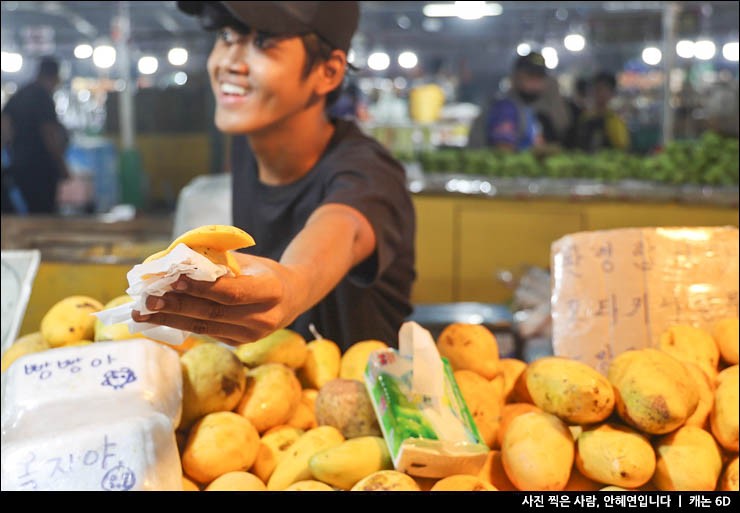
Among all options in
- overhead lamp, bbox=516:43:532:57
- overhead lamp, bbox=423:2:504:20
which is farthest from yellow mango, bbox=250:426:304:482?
overhead lamp, bbox=516:43:532:57

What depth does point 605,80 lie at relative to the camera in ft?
20.8

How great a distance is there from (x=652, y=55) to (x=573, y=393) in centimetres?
438

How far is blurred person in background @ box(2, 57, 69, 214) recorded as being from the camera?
2646 mm

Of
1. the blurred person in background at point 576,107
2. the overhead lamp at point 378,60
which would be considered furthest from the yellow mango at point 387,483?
the blurred person in background at point 576,107

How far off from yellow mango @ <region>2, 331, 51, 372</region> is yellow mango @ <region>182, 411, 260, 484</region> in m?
0.36

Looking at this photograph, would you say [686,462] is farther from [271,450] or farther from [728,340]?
[271,450]

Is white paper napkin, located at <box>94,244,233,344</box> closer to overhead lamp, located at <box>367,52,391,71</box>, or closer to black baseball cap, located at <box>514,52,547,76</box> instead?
black baseball cap, located at <box>514,52,547,76</box>

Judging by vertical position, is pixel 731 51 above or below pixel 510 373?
above

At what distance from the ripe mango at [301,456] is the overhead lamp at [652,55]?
4184 millimetres

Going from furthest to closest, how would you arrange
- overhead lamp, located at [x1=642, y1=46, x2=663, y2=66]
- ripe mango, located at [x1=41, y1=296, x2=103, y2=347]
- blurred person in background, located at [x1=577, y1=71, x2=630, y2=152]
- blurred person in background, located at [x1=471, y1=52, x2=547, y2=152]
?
1. blurred person in background, located at [x1=577, y1=71, x2=630, y2=152]
2. blurred person in background, located at [x1=471, y1=52, x2=547, y2=152]
3. overhead lamp, located at [x1=642, y1=46, x2=663, y2=66]
4. ripe mango, located at [x1=41, y1=296, x2=103, y2=347]

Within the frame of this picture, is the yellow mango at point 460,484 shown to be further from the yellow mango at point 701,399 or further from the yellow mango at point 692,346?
the yellow mango at point 692,346

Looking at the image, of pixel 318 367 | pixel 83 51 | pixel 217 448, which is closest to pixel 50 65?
pixel 83 51

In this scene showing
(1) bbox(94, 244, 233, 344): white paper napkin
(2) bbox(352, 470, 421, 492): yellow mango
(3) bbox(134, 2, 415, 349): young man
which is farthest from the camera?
(3) bbox(134, 2, 415, 349): young man
